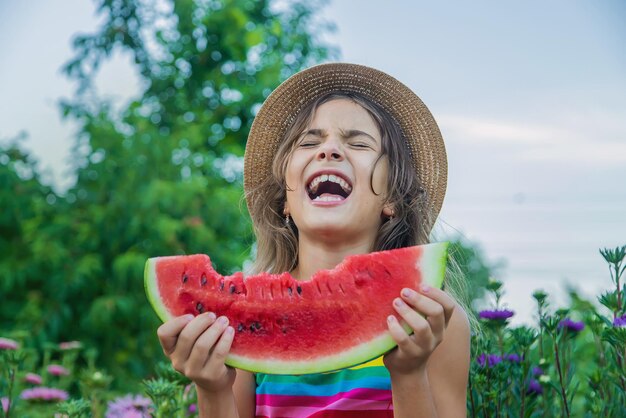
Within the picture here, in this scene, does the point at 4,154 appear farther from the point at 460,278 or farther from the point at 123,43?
the point at 460,278

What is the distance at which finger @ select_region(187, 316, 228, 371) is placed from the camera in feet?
5.34

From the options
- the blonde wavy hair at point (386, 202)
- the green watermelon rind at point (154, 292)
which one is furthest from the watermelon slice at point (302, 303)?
the blonde wavy hair at point (386, 202)

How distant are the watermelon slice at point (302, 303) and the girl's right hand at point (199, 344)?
0.20ft

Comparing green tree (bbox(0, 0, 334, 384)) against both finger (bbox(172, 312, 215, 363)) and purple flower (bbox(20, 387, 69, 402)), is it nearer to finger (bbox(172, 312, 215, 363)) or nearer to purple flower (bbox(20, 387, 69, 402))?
purple flower (bbox(20, 387, 69, 402))

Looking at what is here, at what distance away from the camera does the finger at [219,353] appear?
65.0 inches

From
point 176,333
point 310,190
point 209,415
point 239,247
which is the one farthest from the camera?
point 239,247

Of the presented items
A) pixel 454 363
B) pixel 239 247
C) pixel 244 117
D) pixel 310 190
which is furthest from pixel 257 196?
pixel 244 117

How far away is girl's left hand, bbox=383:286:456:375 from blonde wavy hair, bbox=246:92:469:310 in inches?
26.4

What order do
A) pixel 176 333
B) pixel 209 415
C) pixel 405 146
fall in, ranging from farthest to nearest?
pixel 405 146, pixel 209 415, pixel 176 333

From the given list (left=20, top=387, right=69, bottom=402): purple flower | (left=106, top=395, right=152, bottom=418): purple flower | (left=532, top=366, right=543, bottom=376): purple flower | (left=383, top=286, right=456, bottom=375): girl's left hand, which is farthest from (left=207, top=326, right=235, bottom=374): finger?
(left=20, top=387, right=69, bottom=402): purple flower

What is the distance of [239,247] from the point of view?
28.1 ft

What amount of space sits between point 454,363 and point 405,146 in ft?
2.87

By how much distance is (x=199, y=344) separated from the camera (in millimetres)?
1627

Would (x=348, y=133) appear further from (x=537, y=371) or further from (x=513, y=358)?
(x=537, y=371)
